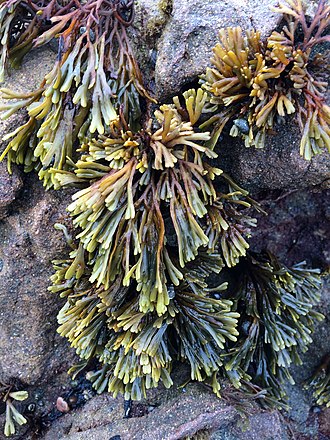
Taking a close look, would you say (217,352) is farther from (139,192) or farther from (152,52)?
(152,52)

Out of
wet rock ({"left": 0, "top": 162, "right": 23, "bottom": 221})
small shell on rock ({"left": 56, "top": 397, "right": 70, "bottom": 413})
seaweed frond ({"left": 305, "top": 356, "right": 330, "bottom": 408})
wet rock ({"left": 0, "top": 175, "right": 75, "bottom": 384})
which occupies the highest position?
wet rock ({"left": 0, "top": 162, "right": 23, "bottom": 221})

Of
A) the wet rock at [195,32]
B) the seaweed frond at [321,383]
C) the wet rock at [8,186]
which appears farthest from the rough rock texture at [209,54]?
the seaweed frond at [321,383]

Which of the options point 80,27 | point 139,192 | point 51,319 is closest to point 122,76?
point 80,27

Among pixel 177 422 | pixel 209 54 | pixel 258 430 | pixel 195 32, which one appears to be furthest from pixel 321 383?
pixel 195 32

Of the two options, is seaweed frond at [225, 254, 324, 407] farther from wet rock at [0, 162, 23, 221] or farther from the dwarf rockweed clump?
wet rock at [0, 162, 23, 221]

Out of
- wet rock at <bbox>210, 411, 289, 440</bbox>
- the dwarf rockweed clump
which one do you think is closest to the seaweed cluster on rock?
the dwarf rockweed clump

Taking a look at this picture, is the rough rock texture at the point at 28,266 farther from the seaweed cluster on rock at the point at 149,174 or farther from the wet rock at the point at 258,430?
the wet rock at the point at 258,430
